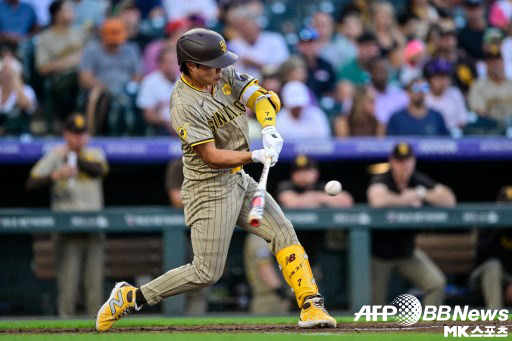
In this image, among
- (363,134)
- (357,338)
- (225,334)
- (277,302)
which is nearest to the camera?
(357,338)

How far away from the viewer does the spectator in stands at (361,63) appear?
10.2 m

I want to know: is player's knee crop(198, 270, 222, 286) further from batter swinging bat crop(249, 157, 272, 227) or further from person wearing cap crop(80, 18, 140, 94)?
person wearing cap crop(80, 18, 140, 94)

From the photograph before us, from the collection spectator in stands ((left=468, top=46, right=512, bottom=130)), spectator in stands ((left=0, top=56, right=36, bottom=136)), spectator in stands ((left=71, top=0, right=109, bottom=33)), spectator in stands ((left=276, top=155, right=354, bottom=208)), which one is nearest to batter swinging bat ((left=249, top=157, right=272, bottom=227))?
spectator in stands ((left=276, top=155, right=354, bottom=208))

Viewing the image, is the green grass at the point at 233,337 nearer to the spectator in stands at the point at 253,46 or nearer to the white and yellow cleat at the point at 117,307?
the white and yellow cleat at the point at 117,307

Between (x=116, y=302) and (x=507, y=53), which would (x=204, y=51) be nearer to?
(x=116, y=302)

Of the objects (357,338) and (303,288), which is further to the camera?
(303,288)

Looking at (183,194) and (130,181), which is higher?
(130,181)

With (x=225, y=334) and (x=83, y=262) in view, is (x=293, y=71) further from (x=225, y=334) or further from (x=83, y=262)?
(x=225, y=334)

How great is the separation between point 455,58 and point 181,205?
3.96 metres

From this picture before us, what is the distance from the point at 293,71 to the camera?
384 inches

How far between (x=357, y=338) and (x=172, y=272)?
1237mm

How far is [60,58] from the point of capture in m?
9.90

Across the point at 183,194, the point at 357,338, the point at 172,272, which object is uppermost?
the point at 183,194

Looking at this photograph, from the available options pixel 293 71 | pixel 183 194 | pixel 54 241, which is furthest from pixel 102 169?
pixel 183 194
